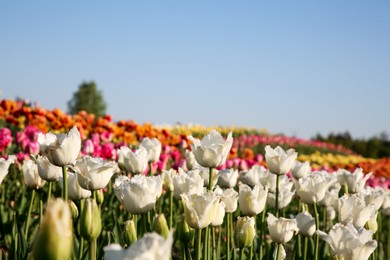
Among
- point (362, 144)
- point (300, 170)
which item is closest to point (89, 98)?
point (362, 144)

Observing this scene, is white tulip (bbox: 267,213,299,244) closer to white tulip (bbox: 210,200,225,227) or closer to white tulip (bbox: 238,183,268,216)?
white tulip (bbox: 238,183,268,216)

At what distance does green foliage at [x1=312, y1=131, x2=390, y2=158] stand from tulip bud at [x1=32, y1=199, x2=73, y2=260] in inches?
1069

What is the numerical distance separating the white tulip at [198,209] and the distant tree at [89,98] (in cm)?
4304

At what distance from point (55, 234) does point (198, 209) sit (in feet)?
3.40

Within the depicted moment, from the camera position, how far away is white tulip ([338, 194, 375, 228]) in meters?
2.65

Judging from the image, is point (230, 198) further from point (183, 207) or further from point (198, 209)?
point (198, 209)

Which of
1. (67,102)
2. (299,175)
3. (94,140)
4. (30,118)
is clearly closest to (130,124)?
(30,118)

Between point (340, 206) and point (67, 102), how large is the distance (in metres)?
48.7

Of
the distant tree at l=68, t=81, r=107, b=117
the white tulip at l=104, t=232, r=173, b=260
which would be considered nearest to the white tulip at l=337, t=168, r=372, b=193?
the white tulip at l=104, t=232, r=173, b=260

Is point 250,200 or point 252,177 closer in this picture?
point 250,200

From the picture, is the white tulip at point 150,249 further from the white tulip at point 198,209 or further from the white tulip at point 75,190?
the white tulip at point 75,190

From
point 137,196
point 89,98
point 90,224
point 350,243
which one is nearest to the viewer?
point 90,224

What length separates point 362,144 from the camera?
2773 centimetres

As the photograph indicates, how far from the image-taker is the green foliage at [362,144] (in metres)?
26.9
